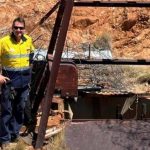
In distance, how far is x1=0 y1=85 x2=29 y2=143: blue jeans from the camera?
7.34 m

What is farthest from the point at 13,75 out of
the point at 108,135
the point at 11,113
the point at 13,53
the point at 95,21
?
the point at 95,21

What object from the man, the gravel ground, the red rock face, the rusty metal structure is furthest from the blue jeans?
the red rock face

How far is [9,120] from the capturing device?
749 centimetres

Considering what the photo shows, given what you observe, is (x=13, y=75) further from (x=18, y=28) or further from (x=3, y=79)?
(x=18, y=28)

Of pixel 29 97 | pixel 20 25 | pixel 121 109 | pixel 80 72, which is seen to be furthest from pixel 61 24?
pixel 80 72

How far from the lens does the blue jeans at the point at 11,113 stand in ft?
24.1

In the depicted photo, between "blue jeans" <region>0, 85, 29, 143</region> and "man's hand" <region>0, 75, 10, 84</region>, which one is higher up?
"man's hand" <region>0, 75, 10, 84</region>

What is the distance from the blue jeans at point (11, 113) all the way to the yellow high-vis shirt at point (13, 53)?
300 millimetres

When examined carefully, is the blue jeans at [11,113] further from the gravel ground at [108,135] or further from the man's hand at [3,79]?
the gravel ground at [108,135]

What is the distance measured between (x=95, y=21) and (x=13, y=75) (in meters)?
14.5

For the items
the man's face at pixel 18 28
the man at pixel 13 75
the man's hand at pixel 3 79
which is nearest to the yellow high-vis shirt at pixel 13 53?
the man at pixel 13 75

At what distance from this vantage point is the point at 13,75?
24.1ft

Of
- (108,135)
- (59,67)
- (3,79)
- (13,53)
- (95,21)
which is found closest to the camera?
(3,79)

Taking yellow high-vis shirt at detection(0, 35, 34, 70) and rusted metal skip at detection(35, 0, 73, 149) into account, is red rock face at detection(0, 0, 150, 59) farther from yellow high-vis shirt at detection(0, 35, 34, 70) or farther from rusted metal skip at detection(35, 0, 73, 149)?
rusted metal skip at detection(35, 0, 73, 149)
